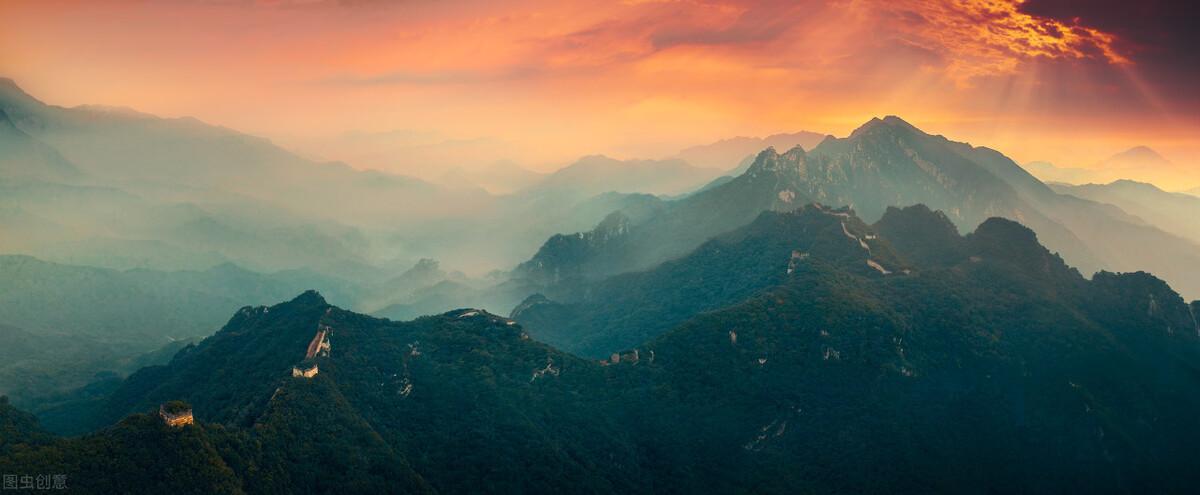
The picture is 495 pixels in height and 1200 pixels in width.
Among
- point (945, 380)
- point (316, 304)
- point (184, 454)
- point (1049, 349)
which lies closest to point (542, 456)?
point (184, 454)

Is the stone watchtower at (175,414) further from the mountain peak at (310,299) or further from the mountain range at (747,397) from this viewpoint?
the mountain peak at (310,299)

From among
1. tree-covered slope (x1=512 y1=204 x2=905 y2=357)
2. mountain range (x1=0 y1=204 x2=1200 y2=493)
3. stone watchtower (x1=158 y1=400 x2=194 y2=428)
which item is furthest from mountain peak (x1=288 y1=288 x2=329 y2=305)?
tree-covered slope (x1=512 y1=204 x2=905 y2=357)

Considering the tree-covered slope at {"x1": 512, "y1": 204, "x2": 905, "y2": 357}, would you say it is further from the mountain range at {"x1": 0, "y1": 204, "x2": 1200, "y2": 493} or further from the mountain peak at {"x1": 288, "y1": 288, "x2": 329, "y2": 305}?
the mountain peak at {"x1": 288, "y1": 288, "x2": 329, "y2": 305}

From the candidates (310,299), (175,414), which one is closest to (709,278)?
(310,299)

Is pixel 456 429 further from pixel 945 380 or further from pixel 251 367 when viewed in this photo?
pixel 945 380

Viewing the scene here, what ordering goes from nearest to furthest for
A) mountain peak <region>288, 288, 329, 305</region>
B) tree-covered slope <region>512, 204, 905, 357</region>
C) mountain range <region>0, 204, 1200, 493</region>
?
1. mountain range <region>0, 204, 1200, 493</region>
2. mountain peak <region>288, 288, 329, 305</region>
3. tree-covered slope <region>512, 204, 905, 357</region>

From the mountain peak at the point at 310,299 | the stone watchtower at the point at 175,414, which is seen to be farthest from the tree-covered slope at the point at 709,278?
the stone watchtower at the point at 175,414
